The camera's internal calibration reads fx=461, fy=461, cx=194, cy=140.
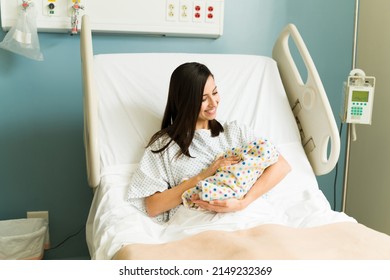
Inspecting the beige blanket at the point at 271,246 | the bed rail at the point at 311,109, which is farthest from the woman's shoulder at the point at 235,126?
the beige blanket at the point at 271,246

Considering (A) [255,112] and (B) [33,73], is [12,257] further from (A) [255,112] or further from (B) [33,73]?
(A) [255,112]

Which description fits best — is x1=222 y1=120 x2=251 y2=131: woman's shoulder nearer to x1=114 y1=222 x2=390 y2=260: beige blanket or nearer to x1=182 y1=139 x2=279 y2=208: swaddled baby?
x1=182 y1=139 x2=279 y2=208: swaddled baby

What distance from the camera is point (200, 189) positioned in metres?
1.69

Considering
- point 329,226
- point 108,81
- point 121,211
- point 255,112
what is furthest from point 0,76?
point 329,226

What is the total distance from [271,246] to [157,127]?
3.06 feet

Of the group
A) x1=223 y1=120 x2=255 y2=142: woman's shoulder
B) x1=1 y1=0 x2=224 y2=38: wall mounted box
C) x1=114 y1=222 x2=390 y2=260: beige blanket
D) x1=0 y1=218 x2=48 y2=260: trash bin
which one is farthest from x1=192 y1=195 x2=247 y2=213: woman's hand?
x1=1 y1=0 x2=224 y2=38: wall mounted box

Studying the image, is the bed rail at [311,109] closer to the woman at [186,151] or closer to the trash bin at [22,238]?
the woman at [186,151]

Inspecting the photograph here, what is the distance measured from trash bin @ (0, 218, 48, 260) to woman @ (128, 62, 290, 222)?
0.83 m

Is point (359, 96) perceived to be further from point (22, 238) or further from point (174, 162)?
point (22, 238)

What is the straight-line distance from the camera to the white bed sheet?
1662 millimetres

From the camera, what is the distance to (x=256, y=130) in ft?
7.13

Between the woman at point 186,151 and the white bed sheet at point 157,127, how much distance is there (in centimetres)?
7

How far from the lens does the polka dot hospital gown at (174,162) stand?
180 cm

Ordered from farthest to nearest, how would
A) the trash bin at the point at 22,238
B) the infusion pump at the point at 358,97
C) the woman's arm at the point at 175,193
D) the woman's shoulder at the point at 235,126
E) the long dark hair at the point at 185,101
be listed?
the infusion pump at the point at 358,97
the trash bin at the point at 22,238
the woman's shoulder at the point at 235,126
the long dark hair at the point at 185,101
the woman's arm at the point at 175,193
